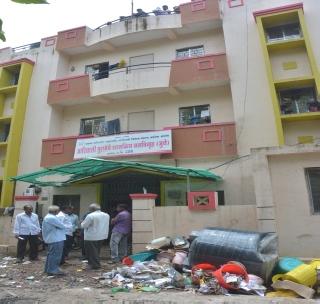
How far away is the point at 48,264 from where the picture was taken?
7.26 m

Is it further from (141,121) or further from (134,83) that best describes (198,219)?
(134,83)

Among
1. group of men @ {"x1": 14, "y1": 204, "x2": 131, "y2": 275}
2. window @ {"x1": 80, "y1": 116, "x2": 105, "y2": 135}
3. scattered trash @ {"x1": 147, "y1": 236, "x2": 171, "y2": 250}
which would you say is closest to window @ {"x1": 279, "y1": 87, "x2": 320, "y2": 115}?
scattered trash @ {"x1": 147, "y1": 236, "x2": 171, "y2": 250}

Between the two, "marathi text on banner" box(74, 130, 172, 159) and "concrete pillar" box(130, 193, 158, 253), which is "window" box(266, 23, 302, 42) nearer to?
"marathi text on banner" box(74, 130, 172, 159)

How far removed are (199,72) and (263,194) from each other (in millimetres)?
5984

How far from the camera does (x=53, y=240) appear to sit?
7.30 m

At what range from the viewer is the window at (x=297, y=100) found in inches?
449

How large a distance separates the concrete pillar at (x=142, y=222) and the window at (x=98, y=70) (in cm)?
751

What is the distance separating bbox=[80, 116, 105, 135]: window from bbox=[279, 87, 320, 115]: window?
7.19m

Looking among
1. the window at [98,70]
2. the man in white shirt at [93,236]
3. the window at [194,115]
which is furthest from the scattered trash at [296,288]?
the window at [98,70]

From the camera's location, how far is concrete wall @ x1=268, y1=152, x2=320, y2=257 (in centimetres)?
782

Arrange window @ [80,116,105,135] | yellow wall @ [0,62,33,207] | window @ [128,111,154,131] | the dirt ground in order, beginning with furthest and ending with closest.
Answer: window @ [80,116,105,135] → yellow wall @ [0,62,33,207] → window @ [128,111,154,131] → the dirt ground

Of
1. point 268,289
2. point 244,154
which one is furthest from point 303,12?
point 268,289

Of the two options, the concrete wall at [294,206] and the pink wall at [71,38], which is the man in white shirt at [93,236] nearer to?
the concrete wall at [294,206]

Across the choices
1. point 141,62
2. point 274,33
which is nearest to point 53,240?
point 141,62
